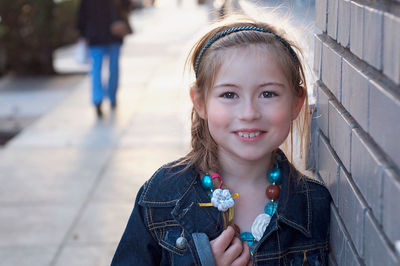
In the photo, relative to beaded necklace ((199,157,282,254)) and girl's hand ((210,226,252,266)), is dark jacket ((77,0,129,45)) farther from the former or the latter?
girl's hand ((210,226,252,266))

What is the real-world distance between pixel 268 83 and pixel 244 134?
7.1 inches

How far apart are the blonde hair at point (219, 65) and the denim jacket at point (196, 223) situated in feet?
0.31

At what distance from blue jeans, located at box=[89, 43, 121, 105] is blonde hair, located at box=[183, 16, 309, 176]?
17.9 ft

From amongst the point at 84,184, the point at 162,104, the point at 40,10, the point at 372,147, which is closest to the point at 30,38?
the point at 40,10

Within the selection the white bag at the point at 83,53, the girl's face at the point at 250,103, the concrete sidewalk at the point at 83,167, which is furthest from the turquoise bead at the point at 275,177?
the white bag at the point at 83,53

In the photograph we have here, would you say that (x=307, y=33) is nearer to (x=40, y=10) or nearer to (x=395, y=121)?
(x=395, y=121)

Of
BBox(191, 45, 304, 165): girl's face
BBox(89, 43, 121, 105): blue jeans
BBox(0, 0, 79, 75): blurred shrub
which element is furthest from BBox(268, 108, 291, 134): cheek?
BBox(0, 0, 79, 75): blurred shrub

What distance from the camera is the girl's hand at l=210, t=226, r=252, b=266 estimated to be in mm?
2014

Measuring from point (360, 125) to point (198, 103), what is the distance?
74 cm

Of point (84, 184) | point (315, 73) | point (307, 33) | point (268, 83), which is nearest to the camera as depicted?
point (268, 83)

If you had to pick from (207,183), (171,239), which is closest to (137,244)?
(171,239)

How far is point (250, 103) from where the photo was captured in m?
1.99

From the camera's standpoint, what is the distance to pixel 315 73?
8.28 feet

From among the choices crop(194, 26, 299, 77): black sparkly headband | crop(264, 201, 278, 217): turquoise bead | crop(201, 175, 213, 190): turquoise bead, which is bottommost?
crop(264, 201, 278, 217): turquoise bead
